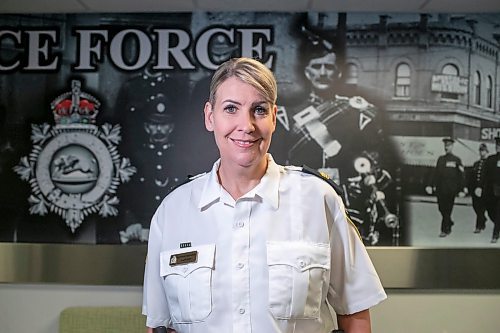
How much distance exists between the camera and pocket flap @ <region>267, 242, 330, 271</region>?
5.66 ft

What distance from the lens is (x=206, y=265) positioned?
5.74 feet

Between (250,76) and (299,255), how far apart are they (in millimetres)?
536

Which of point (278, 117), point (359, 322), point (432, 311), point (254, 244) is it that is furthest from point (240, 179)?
point (432, 311)

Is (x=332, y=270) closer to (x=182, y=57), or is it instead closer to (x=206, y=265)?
(x=206, y=265)

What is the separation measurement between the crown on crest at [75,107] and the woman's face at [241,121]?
1.71m

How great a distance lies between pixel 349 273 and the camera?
181 cm

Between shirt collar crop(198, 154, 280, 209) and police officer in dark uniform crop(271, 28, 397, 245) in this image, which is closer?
shirt collar crop(198, 154, 280, 209)

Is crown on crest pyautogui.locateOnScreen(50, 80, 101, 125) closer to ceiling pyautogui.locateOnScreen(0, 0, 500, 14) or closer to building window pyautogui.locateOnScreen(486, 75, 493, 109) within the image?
ceiling pyautogui.locateOnScreen(0, 0, 500, 14)

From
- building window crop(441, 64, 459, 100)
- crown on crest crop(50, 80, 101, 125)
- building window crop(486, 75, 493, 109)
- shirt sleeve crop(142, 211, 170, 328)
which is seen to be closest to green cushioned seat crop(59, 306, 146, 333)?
crown on crest crop(50, 80, 101, 125)

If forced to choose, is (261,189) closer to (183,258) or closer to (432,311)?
(183,258)

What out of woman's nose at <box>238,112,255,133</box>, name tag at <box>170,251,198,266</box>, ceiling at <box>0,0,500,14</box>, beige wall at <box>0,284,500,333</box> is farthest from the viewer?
beige wall at <box>0,284,500,333</box>

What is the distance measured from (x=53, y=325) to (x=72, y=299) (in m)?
0.17

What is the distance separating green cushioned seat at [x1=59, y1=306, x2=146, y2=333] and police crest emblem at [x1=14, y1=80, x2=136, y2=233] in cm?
47

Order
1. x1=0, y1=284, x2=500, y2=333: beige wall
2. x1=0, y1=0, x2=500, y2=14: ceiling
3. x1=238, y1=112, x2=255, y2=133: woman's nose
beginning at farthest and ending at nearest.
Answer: x1=0, y1=284, x2=500, y2=333: beige wall < x1=0, y1=0, x2=500, y2=14: ceiling < x1=238, y1=112, x2=255, y2=133: woman's nose
